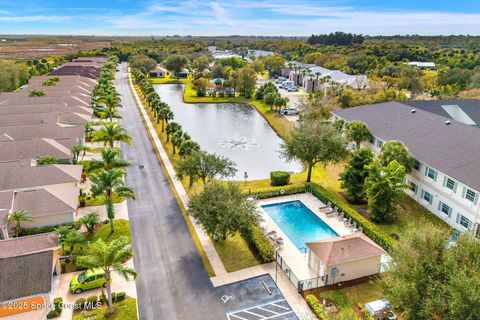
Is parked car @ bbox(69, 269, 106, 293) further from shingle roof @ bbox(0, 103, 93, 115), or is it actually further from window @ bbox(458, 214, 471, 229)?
shingle roof @ bbox(0, 103, 93, 115)

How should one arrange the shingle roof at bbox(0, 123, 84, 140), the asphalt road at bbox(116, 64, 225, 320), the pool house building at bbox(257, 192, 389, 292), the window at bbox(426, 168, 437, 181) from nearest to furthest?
the asphalt road at bbox(116, 64, 225, 320) → the pool house building at bbox(257, 192, 389, 292) → the window at bbox(426, 168, 437, 181) → the shingle roof at bbox(0, 123, 84, 140)

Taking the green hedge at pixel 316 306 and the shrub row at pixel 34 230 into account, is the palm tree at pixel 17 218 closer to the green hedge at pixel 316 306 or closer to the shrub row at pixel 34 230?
the shrub row at pixel 34 230

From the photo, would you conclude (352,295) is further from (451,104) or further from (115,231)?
(451,104)

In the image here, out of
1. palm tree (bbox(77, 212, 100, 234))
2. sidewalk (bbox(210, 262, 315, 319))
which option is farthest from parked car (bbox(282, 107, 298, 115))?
palm tree (bbox(77, 212, 100, 234))

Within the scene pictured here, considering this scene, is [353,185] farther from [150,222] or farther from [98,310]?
[98,310]

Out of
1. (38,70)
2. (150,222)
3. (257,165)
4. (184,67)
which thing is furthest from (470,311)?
(38,70)

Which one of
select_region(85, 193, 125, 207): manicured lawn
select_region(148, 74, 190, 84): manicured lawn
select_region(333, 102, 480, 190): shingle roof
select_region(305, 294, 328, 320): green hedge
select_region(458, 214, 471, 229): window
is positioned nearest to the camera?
select_region(305, 294, 328, 320): green hedge

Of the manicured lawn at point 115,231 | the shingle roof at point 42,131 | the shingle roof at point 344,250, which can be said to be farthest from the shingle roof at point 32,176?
the shingle roof at point 344,250
